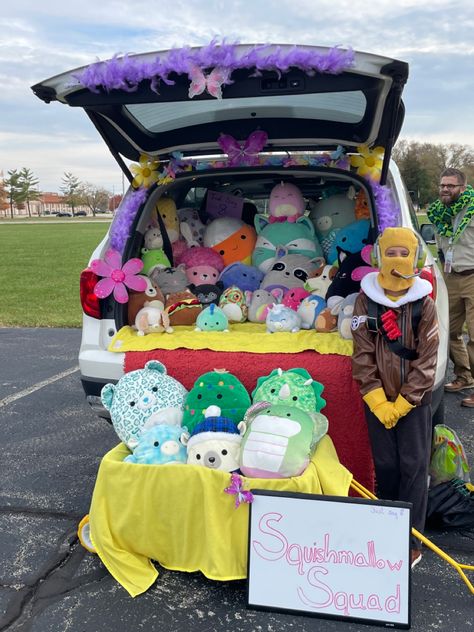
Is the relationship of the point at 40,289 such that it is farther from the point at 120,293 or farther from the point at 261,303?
the point at 120,293

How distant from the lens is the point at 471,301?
474 cm

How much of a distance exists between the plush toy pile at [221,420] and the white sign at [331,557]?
0.77 ft

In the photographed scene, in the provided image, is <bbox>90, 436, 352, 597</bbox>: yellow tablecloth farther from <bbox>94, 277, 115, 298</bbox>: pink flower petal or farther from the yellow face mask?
<bbox>94, 277, 115, 298</bbox>: pink flower petal

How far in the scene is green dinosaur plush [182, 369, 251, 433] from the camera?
9.48 ft

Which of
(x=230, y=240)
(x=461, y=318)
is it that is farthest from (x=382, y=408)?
(x=461, y=318)

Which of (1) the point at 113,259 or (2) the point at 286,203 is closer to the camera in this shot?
(1) the point at 113,259

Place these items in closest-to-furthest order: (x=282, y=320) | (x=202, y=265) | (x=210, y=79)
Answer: (x=210, y=79) → (x=282, y=320) → (x=202, y=265)

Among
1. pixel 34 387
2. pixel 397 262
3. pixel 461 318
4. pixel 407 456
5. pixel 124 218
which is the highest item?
pixel 124 218

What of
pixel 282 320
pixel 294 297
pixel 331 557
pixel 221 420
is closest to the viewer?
pixel 331 557

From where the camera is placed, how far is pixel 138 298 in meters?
3.73

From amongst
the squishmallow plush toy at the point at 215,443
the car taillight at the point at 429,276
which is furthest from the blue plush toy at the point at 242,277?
the squishmallow plush toy at the point at 215,443

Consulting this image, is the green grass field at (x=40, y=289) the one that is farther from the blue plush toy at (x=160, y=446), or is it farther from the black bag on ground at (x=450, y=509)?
the black bag on ground at (x=450, y=509)

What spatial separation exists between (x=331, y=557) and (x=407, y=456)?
0.68 metres

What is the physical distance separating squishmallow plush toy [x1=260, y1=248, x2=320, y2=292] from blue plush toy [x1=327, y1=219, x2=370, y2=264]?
21 cm
